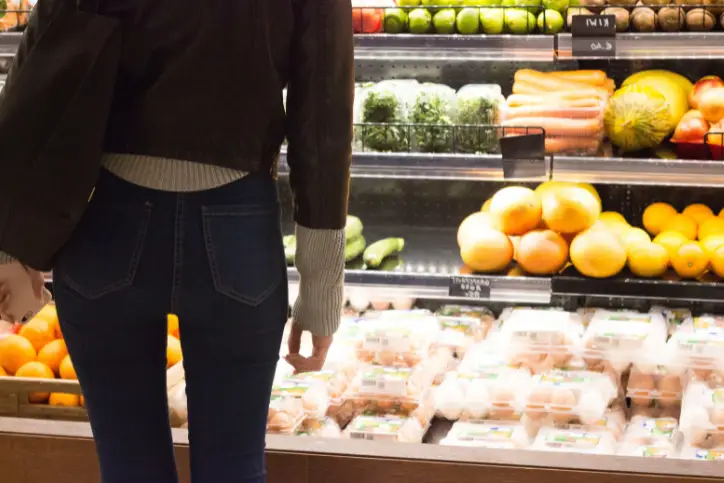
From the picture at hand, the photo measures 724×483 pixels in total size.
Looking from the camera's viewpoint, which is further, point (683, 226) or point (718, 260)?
point (683, 226)

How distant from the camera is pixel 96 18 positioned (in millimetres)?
1198

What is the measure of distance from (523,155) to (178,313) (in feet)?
4.19

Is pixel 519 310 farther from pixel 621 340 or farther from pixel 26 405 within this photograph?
pixel 26 405

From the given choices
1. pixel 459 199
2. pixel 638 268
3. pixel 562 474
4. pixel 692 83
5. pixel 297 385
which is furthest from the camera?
pixel 459 199

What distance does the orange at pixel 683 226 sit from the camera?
8.48 feet

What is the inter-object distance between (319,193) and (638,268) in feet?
4.39

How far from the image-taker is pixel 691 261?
7.77ft

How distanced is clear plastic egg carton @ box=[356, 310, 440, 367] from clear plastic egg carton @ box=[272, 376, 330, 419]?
20 centimetres

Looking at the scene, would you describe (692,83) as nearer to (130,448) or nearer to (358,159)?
(358,159)

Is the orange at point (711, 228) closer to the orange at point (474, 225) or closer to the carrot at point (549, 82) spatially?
the carrot at point (549, 82)

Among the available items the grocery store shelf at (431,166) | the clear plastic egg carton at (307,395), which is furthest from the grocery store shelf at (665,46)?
the clear plastic egg carton at (307,395)

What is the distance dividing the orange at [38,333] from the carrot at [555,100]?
1.48 metres

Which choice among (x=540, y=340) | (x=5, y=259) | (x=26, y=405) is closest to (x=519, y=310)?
(x=540, y=340)

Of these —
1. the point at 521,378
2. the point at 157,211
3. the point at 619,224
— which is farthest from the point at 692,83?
the point at 157,211
